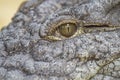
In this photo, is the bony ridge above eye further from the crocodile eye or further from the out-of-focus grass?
the out-of-focus grass

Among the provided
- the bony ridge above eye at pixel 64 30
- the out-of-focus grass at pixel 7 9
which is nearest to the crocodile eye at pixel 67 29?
the bony ridge above eye at pixel 64 30

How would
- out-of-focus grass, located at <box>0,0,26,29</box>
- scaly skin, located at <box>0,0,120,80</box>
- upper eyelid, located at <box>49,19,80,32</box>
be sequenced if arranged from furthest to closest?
1. out-of-focus grass, located at <box>0,0,26,29</box>
2. upper eyelid, located at <box>49,19,80,32</box>
3. scaly skin, located at <box>0,0,120,80</box>

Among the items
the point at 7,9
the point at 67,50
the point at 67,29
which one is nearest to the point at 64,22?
the point at 67,29

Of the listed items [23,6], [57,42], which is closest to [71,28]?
[57,42]

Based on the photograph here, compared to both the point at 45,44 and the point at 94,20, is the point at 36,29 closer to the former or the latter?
the point at 45,44

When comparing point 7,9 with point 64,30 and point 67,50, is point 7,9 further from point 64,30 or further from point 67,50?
point 67,50

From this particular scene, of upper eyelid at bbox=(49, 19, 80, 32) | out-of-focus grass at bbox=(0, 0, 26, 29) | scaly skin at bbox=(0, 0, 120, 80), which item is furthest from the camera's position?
out-of-focus grass at bbox=(0, 0, 26, 29)

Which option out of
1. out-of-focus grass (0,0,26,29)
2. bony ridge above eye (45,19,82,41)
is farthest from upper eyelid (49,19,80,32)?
out-of-focus grass (0,0,26,29)
